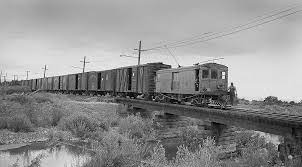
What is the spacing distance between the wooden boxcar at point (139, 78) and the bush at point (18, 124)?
1103 centimetres

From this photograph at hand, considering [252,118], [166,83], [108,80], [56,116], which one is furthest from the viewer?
[108,80]

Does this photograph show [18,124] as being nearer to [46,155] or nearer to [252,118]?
[46,155]

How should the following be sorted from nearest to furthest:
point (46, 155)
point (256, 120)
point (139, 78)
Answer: point (46, 155) → point (256, 120) → point (139, 78)

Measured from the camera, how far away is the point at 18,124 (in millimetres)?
Result: 18062

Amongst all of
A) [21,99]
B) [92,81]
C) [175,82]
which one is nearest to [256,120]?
[175,82]

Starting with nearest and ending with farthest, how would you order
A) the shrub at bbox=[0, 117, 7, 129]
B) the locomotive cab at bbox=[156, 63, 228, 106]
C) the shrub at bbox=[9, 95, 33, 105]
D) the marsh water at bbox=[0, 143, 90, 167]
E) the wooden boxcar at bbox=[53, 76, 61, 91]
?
the marsh water at bbox=[0, 143, 90, 167] < the shrub at bbox=[0, 117, 7, 129] < the locomotive cab at bbox=[156, 63, 228, 106] < the shrub at bbox=[9, 95, 33, 105] < the wooden boxcar at bbox=[53, 76, 61, 91]

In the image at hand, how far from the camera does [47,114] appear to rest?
882 inches

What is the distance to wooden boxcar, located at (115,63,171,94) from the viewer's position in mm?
26547

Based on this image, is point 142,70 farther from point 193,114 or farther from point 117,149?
point 117,149

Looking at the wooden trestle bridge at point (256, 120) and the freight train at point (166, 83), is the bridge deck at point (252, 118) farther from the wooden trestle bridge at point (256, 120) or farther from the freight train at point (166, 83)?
the freight train at point (166, 83)

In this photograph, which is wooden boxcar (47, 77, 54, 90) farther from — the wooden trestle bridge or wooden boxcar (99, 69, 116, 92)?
the wooden trestle bridge

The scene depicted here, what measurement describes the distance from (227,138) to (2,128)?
13.4 metres

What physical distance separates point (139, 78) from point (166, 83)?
440 centimetres

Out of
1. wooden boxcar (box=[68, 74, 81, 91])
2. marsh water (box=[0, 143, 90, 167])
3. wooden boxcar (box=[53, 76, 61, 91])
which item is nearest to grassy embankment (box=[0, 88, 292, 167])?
marsh water (box=[0, 143, 90, 167])
